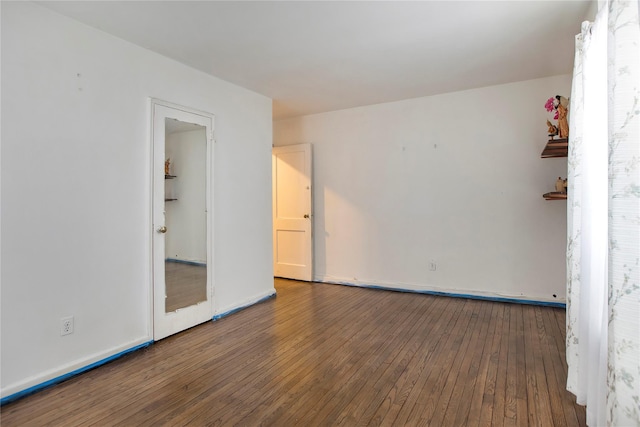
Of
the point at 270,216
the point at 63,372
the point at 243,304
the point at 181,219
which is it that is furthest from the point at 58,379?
the point at 270,216

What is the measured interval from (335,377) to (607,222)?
1.85 meters

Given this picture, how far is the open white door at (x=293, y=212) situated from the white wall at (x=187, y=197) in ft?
6.34

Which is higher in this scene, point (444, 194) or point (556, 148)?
point (556, 148)

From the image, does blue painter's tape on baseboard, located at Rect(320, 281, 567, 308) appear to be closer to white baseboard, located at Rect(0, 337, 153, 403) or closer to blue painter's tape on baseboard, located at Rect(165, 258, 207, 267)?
blue painter's tape on baseboard, located at Rect(165, 258, 207, 267)

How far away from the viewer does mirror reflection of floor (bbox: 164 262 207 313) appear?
3.23m

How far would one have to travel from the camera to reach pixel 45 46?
238 centimetres

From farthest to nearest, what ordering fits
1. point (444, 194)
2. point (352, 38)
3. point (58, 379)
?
point (444, 194), point (352, 38), point (58, 379)

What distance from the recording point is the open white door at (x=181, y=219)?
10.2 feet

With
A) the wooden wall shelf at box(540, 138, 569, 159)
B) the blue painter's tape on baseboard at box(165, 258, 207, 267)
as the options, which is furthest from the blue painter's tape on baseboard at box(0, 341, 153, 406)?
the wooden wall shelf at box(540, 138, 569, 159)

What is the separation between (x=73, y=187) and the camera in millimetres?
2514

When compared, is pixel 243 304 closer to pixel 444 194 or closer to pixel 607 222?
pixel 444 194

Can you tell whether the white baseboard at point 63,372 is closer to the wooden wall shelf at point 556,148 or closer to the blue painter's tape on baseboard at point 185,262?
the blue painter's tape on baseboard at point 185,262

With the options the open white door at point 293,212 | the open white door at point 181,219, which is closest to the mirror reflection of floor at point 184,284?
the open white door at point 181,219

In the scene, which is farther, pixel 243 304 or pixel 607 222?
pixel 243 304
